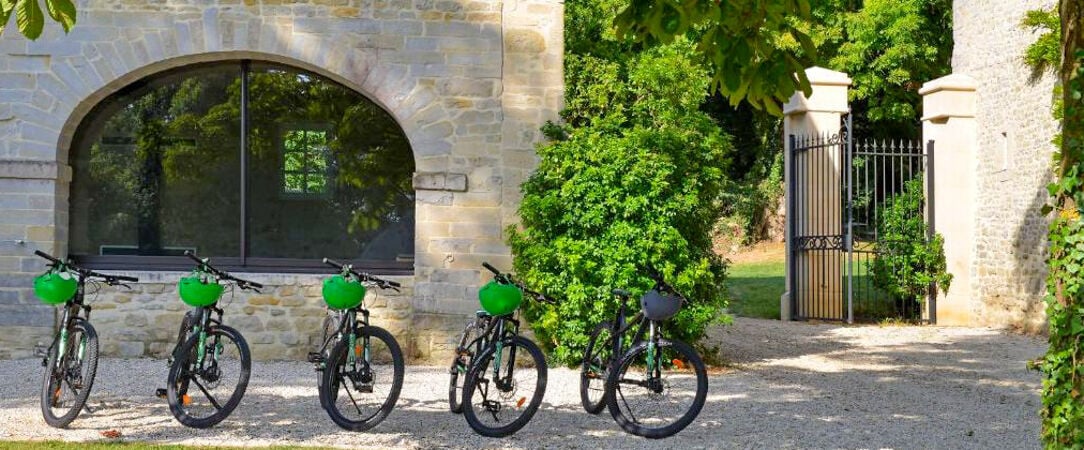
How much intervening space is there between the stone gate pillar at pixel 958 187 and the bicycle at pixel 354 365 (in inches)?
388

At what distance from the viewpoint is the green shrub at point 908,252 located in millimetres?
14914

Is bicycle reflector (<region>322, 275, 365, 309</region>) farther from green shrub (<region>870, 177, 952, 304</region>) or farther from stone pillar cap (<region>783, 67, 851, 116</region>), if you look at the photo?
stone pillar cap (<region>783, 67, 851, 116</region>)

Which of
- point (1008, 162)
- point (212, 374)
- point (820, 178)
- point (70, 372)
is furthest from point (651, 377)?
point (820, 178)

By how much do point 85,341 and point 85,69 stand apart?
3917 mm

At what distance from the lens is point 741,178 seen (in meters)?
29.0

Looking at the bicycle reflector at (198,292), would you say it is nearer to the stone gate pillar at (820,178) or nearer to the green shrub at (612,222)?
the green shrub at (612,222)

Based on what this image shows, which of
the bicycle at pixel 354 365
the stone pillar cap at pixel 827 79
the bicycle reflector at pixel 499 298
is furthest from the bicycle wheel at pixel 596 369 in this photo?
the stone pillar cap at pixel 827 79

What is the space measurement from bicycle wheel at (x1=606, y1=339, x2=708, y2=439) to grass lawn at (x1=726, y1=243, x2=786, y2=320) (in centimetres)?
770

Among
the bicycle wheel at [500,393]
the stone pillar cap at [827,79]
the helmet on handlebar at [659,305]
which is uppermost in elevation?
the stone pillar cap at [827,79]

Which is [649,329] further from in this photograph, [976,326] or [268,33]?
[976,326]

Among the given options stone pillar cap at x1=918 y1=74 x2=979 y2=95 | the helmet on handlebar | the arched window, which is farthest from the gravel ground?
stone pillar cap at x1=918 y1=74 x2=979 y2=95

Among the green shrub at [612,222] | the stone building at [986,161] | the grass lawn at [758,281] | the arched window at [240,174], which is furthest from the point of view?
the grass lawn at [758,281]

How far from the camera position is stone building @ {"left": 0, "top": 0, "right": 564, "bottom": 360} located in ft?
32.7

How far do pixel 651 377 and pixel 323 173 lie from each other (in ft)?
15.0
